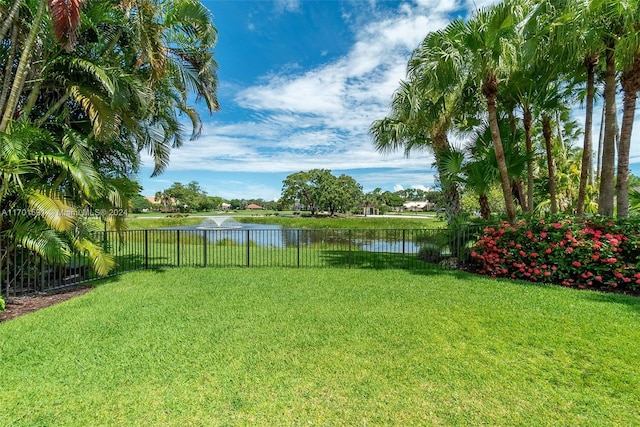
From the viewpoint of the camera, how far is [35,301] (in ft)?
16.6

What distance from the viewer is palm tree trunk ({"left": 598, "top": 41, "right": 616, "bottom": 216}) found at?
6.14m

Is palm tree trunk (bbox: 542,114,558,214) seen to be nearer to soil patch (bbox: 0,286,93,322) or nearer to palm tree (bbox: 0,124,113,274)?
palm tree (bbox: 0,124,113,274)

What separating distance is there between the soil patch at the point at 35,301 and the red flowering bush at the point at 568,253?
8544 millimetres

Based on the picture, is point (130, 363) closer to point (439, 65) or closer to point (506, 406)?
point (506, 406)

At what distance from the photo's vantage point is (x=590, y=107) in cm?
692

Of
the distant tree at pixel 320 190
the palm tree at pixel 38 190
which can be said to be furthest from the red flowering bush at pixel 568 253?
the distant tree at pixel 320 190

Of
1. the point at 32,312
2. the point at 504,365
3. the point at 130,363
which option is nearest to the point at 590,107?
the point at 504,365

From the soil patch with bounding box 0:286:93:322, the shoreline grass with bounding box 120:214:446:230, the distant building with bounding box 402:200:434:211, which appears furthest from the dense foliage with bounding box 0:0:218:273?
the distant building with bounding box 402:200:434:211

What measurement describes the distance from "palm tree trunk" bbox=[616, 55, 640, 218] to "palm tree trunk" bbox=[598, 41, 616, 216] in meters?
0.13

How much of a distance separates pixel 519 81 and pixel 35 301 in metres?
10.9

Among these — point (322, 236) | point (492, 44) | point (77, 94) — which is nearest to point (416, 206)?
point (322, 236)

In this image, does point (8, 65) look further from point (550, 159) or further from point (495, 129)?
point (550, 159)

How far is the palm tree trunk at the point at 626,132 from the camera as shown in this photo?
585 cm

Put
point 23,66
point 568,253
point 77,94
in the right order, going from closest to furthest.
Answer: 1. point 23,66
2. point 77,94
3. point 568,253
